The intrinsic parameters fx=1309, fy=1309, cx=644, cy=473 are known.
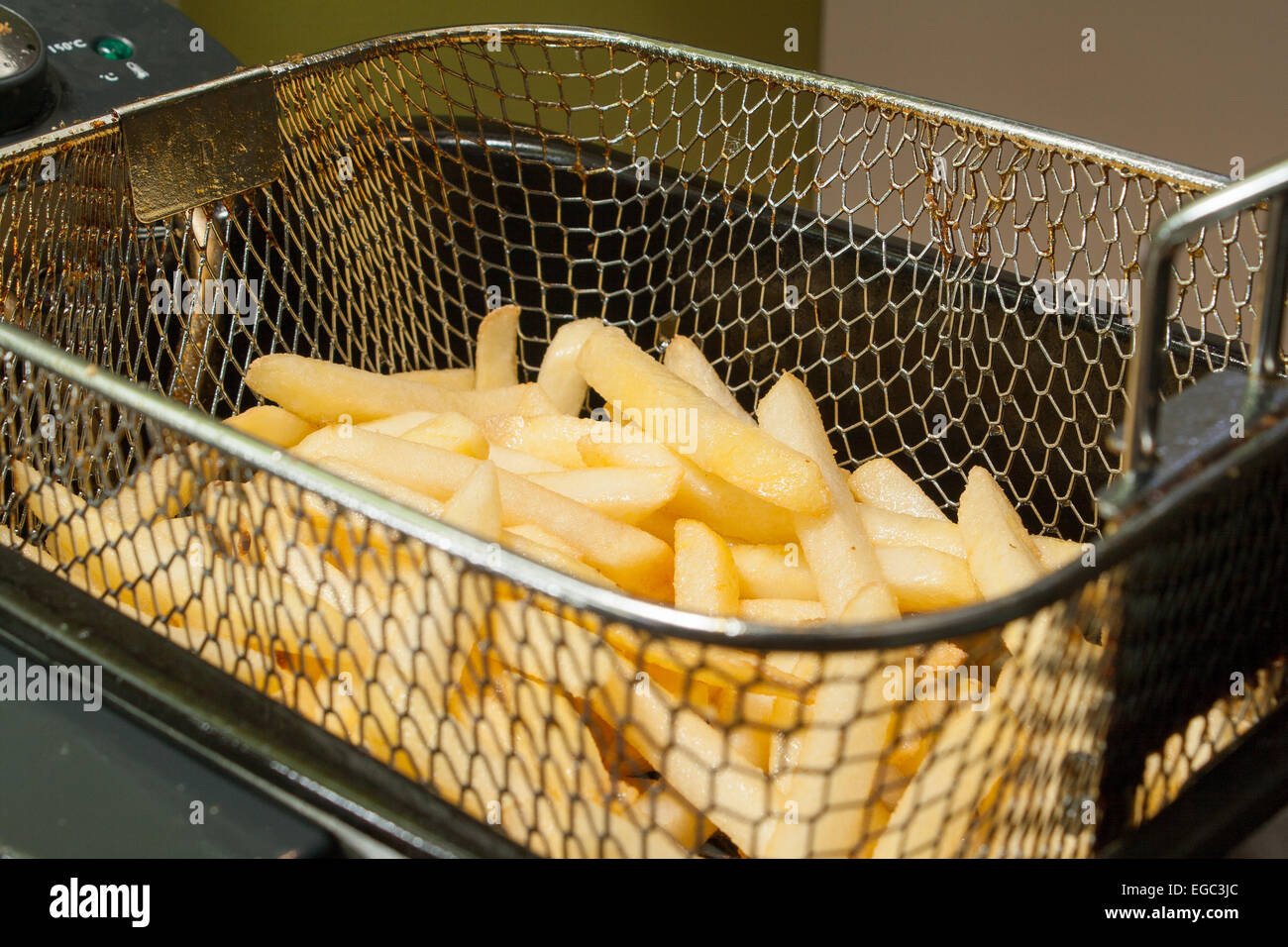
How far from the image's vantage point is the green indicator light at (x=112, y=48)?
4.99 feet

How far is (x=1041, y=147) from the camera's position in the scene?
3.78ft

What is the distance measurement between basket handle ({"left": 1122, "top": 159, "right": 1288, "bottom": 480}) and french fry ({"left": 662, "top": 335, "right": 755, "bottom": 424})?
600 millimetres

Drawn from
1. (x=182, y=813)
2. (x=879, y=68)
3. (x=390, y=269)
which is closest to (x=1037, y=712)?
(x=182, y=813)

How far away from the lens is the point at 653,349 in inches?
58.8

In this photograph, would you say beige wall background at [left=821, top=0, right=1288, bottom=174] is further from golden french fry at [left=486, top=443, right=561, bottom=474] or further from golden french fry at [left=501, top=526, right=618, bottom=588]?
golden french fry at [left=501, top=526, right=618, bottom=588]

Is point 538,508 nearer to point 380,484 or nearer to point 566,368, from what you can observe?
point 380,484

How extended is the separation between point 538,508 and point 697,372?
11.6 inches

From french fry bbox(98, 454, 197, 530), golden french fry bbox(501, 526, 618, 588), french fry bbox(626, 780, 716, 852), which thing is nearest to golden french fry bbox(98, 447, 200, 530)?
french fry bbox(98, 454, 197, 530)

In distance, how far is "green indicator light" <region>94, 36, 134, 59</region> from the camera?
4.99 feet

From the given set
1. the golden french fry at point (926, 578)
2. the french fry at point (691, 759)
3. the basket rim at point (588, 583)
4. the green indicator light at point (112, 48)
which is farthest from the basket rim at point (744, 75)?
the french fry at point (691, 759)

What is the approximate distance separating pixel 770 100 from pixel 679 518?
502mm

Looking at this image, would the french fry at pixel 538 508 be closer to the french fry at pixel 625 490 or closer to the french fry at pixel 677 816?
the french fry at pixel 625 490
